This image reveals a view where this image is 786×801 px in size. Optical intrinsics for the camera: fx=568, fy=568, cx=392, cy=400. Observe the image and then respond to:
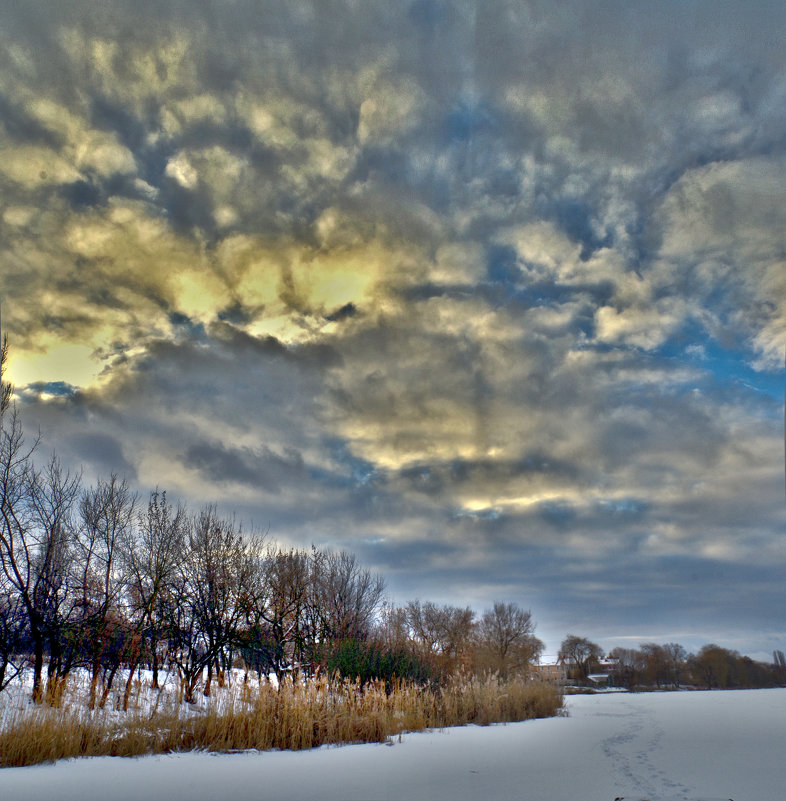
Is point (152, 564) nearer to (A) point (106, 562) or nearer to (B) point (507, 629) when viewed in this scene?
(A) point (106, 562)

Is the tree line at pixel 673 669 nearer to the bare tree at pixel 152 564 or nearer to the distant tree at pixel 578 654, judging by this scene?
the distant tree at pixel 578 654

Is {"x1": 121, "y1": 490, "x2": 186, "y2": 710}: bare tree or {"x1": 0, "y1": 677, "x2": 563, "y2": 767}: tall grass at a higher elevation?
{"x1": 121, "y1": 490, "x2": 186, "y2": 710}: bare tree

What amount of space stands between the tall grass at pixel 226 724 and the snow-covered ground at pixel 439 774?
0.31m

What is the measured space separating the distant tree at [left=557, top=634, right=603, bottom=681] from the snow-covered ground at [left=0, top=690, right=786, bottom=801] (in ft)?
212

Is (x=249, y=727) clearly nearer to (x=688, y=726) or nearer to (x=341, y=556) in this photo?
(x=688, y=726)

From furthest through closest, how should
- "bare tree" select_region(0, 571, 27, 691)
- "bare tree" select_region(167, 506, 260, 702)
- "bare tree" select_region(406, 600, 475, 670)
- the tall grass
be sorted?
"bare tree" select_region(406, 600, 475, 670)
"bare tree" select_region(167, 506, 260, 702)
"bare tree" select_region(0, 571, 27, 691)
the tall grass

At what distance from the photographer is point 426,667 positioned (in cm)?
1798

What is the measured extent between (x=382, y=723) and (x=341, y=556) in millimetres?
22734

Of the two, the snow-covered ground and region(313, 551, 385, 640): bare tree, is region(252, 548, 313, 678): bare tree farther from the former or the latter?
the snow-covered ground

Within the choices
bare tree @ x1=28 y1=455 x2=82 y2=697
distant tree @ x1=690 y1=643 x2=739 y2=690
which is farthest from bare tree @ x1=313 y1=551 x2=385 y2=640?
distant tree @ x1=690 y1=643 x2=739 y2=690

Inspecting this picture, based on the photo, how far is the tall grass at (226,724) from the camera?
707cm

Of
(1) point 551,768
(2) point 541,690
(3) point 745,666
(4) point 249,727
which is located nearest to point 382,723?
(4) point 249,727

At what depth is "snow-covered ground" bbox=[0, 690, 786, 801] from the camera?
18.8 feet

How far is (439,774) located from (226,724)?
338cm
